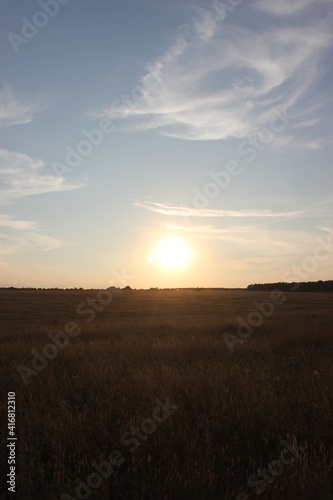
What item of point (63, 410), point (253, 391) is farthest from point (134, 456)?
point (253, 391)

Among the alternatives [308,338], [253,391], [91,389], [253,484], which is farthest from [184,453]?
[308,338]

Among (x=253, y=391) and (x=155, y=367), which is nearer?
(x=253, y=391)

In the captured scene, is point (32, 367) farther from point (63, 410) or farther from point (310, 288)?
point (310, 288)

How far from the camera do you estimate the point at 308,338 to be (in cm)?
1063

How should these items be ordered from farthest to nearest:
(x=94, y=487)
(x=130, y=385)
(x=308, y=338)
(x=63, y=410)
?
(x=308, y=338) < (x=130, y=385) < (x=63, y=410) < (x=94, y=487)

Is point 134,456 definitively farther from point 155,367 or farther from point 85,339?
point 85,339

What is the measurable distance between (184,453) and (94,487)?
98 cm

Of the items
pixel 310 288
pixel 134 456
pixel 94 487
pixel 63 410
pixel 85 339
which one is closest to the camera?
pixel 94 487

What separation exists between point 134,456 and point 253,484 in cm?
107

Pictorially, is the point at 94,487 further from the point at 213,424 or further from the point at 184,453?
the point at 213,424

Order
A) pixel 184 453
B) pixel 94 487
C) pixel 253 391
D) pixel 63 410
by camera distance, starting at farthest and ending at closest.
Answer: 1. pixel 253 391
2. pixel 63 410
3. pixel 184 453
4. pixel 94 487

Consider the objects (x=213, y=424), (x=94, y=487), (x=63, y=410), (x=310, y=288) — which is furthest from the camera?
(x=310, y=288)

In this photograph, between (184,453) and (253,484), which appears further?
(184,453)

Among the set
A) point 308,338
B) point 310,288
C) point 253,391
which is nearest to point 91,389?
point 253,391
